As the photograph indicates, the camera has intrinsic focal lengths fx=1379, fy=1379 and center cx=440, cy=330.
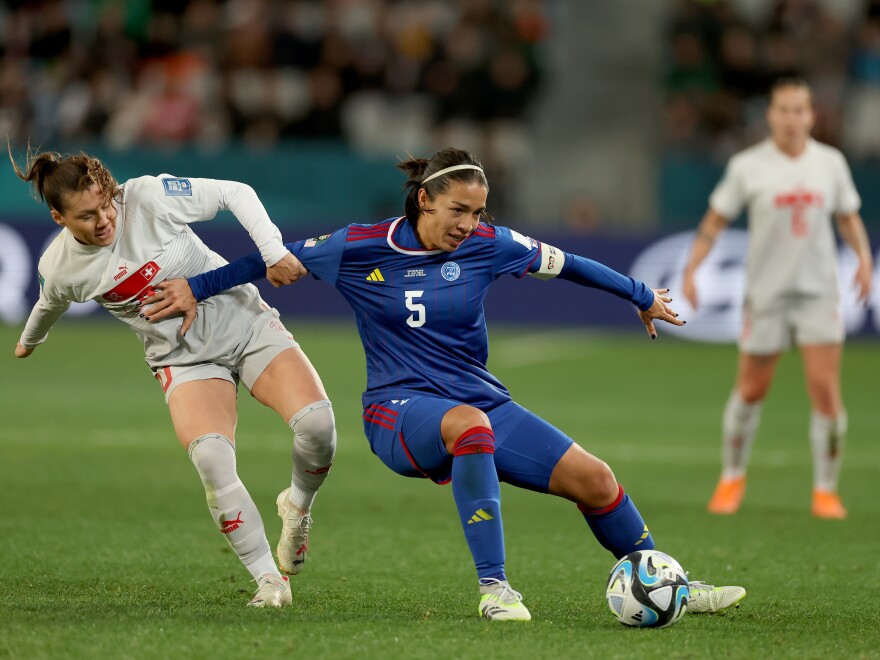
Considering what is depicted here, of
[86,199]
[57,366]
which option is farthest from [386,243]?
[57,366]

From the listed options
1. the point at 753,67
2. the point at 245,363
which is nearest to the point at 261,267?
the point at 245,363

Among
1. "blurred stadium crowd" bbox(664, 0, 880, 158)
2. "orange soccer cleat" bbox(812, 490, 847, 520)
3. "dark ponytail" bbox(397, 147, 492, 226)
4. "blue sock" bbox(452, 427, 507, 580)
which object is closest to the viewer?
"blue sock" bbox(452, 427, 507, 580)

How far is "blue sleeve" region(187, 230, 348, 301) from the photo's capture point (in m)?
5.27

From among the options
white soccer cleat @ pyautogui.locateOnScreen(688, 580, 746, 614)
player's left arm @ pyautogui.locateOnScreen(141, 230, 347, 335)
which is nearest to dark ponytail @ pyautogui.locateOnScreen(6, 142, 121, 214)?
player's left arm @ pyautogui.locateOnScreen(141, 230, 347, 335)

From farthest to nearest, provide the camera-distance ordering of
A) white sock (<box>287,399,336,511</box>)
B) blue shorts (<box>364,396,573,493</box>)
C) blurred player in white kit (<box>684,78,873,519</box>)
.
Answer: blurred player in white kit (<box>684,78,873,519</box>)
white sock (<box>287,399,336,511</box>)
blue shorts (<box>364,396,573,493</box>)

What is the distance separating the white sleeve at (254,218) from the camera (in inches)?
205

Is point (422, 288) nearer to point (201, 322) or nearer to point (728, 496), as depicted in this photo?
point (201, 322)

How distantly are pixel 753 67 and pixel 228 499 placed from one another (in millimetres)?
14573

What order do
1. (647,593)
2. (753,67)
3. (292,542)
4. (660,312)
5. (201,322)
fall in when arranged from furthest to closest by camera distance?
(753,67), (292,542), (201,322), (660,312), (647,593)

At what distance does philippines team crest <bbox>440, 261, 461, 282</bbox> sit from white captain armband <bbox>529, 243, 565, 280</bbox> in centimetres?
34

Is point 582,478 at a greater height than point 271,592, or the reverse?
point 582,478

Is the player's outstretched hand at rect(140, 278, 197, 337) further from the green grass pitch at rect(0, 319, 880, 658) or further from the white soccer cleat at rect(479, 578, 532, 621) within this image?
the white soccer cleat at rect(479, 578, 532, 621)

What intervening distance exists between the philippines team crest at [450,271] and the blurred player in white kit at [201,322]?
1.80 feet

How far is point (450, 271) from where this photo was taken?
17.1 feet
